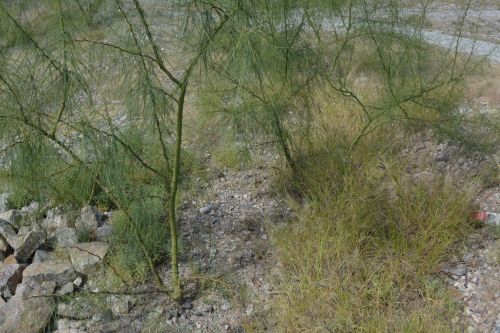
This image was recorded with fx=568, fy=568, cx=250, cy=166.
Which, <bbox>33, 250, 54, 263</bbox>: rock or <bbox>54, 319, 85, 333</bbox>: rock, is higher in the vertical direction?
<bbox>33, 250, 54, 263</bbox>: rock

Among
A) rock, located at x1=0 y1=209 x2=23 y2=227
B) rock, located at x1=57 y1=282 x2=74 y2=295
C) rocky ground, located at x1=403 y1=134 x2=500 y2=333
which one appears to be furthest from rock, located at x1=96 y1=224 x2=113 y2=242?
rocky ground, located at x1=403 y1=134 x2=500 y2=333

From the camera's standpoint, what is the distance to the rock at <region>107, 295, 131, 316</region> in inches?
105

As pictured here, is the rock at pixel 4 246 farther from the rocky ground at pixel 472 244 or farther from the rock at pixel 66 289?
the rocky ground at pixel 472 244

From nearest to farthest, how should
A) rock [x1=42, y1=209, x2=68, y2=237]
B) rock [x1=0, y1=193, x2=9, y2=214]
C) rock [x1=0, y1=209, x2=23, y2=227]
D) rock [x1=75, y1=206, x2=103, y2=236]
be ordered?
rock [x1=75, y1=206, x2=103, y2=236], rock [x1=42, y1=209, x2=68, y2=237], rock [x1=0, y1=209, x2=23, y2=227], rock [x1=0, y1=193, x2=9, y2=214]

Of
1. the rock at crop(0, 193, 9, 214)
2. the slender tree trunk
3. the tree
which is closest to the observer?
the tree

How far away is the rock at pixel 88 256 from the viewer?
9.80 feet

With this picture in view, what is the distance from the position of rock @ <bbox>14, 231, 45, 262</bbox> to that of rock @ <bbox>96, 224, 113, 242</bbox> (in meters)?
0.35

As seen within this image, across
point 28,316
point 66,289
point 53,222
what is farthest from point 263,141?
point 28,316

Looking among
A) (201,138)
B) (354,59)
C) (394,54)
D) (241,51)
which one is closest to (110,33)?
(241,51)

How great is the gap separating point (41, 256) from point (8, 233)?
37 cm

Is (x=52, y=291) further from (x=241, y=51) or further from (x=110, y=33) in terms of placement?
(x=241, y=51)

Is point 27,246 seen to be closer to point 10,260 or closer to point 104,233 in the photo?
point 10,260

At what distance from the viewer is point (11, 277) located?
9.84 ft

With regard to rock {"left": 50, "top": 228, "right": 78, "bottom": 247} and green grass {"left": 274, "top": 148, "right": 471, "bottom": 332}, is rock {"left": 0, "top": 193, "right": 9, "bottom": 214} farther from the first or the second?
green grass {"left": 274, "top": 148, "right": 471, "bottom": 332}
